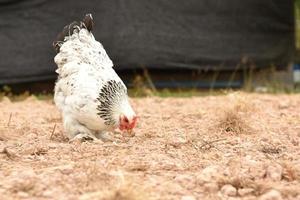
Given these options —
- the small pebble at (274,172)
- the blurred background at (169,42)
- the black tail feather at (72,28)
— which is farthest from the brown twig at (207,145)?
the blurred background at (169,42)

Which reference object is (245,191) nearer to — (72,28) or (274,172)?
(274,172)

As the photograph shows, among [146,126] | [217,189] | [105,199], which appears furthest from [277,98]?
[105,199]

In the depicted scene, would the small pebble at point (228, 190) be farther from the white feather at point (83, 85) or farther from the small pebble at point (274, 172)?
the white feather at point (83, 85)

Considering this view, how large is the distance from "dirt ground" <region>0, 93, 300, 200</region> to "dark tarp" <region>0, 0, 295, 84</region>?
3.26m

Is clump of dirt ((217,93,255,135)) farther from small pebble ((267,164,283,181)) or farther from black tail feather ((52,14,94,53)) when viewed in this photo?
small pebble ((267,164,283,181))

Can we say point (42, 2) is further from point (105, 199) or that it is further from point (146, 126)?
point (105, 199)

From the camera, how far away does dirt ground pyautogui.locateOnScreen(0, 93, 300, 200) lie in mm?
3533

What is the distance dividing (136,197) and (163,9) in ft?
23.1

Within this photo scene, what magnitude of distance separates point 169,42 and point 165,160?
6.08 meters

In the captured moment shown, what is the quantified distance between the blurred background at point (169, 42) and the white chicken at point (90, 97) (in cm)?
453

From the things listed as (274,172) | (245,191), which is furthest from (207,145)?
(245,191)

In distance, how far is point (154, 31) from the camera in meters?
10.0

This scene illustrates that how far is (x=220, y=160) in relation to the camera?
4301 mm

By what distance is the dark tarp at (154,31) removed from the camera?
385 inches
